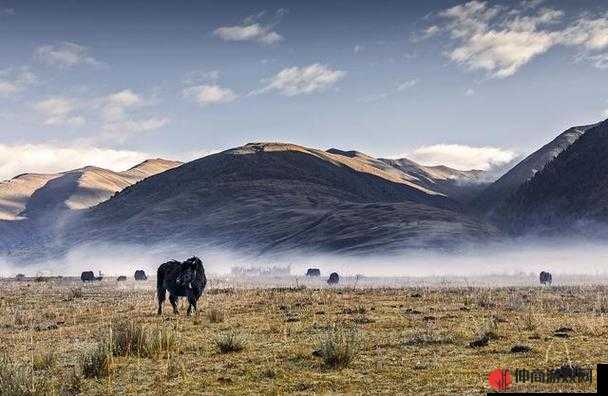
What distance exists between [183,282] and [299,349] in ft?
34.8

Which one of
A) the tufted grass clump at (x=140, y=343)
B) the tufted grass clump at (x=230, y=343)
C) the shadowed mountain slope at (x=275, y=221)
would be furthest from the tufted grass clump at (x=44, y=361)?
the shadowed mountain slope at (x=275, y=221)

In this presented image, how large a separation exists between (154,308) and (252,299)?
596 cm

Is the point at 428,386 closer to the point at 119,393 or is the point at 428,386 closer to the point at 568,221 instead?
the point at 119,393

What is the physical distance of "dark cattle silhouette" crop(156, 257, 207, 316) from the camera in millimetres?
26250

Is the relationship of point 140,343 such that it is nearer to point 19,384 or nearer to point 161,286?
point 19,384

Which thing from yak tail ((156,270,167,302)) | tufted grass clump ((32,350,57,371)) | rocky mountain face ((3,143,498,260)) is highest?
rocky mountain face ((3,143,498,260))

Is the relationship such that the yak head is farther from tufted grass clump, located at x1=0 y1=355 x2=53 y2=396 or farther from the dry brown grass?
tufted grass clump, located at x1=0 y1=355 x2=53 y2=396

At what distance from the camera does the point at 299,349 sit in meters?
16.7

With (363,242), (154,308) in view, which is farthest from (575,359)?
(363,242)

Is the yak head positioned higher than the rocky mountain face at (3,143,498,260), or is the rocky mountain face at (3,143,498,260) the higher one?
the rocky mountain face at (3,143,498,260)

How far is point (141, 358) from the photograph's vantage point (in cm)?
1590

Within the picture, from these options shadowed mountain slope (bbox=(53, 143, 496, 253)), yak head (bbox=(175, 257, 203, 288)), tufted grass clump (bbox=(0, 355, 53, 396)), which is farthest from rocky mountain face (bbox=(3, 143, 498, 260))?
tufted grass clump (bbox=(0, 355, 53, 396))

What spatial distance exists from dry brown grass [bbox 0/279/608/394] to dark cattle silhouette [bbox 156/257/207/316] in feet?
2.98

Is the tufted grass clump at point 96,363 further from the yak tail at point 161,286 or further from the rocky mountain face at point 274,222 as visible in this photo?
the rocky mountain face at point 274,222
